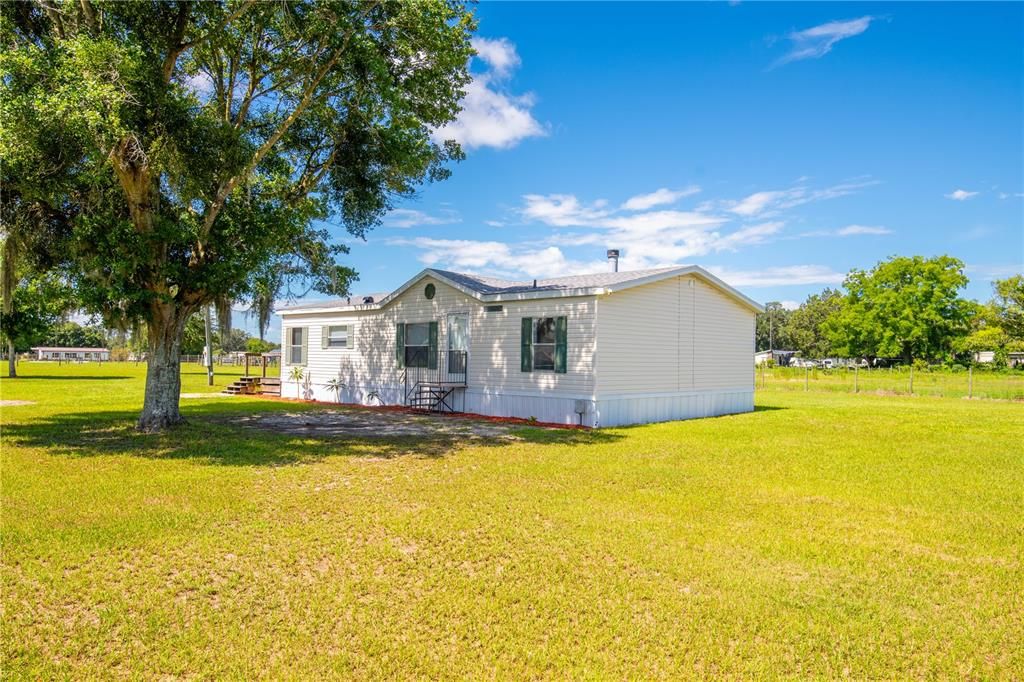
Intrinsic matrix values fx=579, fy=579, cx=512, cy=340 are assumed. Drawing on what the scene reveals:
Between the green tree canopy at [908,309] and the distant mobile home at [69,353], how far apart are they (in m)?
113

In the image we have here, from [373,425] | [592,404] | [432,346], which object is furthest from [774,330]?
[373,425]

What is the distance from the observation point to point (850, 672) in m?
3.28

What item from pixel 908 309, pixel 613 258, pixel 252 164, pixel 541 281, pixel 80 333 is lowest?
pixel 80 333

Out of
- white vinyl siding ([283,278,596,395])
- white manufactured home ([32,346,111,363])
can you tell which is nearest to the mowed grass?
white vinyl siding ([283,278,596,395])

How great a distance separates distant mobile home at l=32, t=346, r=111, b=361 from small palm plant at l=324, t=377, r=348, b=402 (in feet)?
336

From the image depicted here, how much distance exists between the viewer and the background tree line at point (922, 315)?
46291mm

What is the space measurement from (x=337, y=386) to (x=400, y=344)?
3552mm

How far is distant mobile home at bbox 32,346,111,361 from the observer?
331ft

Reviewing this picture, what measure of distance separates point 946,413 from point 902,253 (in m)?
39.2

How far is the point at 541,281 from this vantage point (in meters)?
17.9

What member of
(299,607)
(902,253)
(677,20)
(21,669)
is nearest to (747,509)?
(299,607)

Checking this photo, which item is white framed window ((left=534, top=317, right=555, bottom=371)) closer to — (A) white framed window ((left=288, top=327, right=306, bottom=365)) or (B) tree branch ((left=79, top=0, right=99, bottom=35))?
(B) tree branch ((left=79, top=0, right=99, bottom=35))

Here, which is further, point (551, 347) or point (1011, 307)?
point (1011, 307)

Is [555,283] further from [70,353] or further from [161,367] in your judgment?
[70,353]
